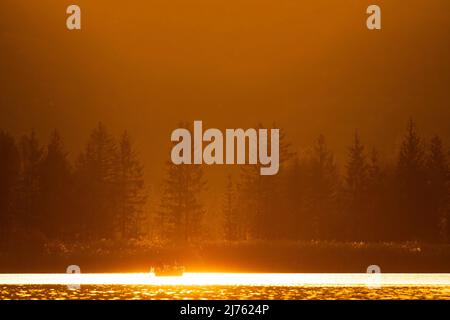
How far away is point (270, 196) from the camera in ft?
444

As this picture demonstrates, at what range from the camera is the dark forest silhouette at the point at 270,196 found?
121 metres

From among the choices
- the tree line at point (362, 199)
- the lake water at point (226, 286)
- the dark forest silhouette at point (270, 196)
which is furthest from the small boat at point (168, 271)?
the tree line at point (362, 199)

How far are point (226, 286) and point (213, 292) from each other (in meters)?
5.95

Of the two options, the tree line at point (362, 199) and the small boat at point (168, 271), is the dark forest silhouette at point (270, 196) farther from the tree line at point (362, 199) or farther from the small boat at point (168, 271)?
the small boat at point (168, 271)

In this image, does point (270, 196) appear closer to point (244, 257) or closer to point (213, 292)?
point (244, 257)

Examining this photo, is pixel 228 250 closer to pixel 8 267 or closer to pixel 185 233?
pixel 8 267

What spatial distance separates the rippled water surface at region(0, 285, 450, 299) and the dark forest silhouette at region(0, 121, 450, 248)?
41906mm

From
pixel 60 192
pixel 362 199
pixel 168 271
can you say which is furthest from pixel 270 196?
pixel 168 271

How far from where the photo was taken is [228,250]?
309ft

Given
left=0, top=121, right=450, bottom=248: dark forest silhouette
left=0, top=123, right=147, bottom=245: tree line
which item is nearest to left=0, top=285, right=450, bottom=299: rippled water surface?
left=0, top=121, right=450, bottom=248: dark forest silhouette

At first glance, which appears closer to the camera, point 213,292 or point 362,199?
point 213,292

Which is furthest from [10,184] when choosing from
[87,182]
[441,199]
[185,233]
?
[441,199]

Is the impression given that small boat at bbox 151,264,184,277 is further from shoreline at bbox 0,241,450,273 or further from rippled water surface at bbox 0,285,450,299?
rippled water surface at bbox 0,285,450,299

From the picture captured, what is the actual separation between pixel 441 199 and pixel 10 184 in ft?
180
